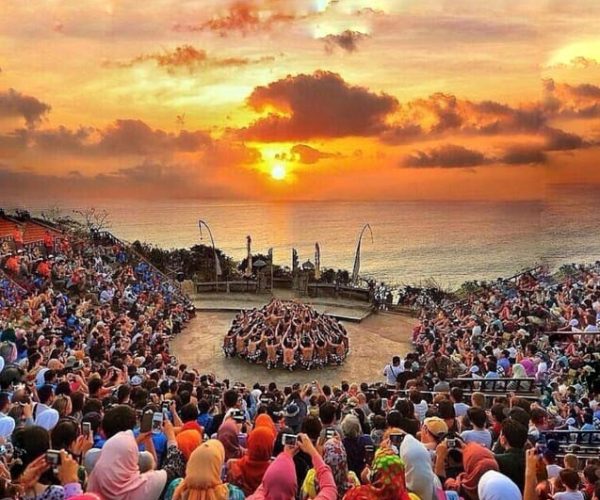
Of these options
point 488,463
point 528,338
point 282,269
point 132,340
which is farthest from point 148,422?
point 282,269

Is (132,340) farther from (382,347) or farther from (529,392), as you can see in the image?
(529,392)

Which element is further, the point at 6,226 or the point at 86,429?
the point at 6,226

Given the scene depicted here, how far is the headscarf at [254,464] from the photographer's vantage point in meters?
5.00

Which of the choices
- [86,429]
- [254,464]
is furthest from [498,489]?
[86,429]

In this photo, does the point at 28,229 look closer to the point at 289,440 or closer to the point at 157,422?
the point at 157,422

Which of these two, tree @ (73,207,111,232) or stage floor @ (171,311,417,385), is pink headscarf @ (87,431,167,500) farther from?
tree @ (73,207,111,232)

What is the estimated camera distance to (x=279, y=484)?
14.0 feet

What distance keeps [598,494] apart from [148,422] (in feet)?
14.3

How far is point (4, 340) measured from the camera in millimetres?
11523

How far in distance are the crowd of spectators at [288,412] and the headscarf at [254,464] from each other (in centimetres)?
1

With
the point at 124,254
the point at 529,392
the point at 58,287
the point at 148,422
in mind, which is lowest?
the point at 529,392

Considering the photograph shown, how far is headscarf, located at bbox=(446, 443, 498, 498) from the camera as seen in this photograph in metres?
4.89

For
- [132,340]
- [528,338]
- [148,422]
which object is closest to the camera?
[148,422]

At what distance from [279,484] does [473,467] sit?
6.07 feet
